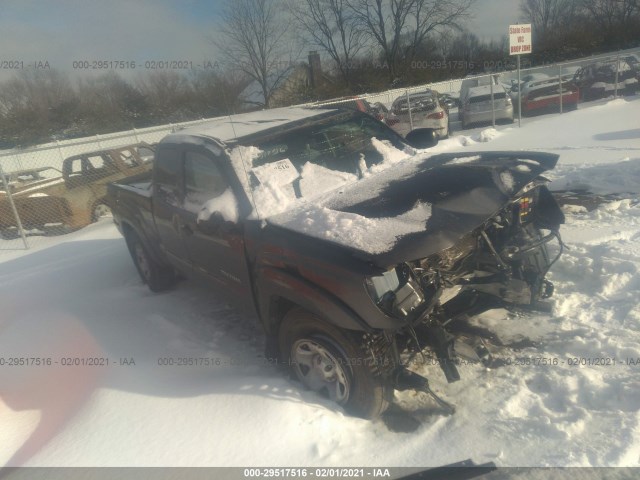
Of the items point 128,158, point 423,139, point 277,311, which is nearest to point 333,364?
point 277,311

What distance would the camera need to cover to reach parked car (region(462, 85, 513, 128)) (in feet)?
48.1

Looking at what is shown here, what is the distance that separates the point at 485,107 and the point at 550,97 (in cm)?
246

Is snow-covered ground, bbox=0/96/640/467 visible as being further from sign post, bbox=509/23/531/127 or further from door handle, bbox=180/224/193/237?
sign post, bbox=509/23/531/127

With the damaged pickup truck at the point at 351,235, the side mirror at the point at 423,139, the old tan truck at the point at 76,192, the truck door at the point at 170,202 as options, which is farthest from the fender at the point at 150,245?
the old tan truck at the point at 76,192

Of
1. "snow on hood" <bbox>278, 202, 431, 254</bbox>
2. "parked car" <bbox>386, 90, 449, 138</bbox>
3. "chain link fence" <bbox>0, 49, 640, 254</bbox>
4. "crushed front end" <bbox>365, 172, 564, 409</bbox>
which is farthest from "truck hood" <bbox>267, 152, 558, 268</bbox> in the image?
"parked car" <bbox>386, 90, 449, 138</bbox>

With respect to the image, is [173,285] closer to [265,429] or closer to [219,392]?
[219,392]

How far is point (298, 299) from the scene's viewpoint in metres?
2.81

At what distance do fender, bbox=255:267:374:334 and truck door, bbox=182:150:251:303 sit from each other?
0.27 metres

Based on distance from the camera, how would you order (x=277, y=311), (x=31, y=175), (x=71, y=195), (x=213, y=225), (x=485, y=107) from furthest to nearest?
1. (x=485, y=107)
2. (x=31, y=175)
3. (x=71, y=195)
4. (x=213, y=225)
5. (x=277, y=311)

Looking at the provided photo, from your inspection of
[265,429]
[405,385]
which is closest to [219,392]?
[265,429]

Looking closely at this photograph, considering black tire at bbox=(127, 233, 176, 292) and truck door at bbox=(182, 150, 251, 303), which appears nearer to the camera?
truck door at bbox=(182, 150, 251, 303)

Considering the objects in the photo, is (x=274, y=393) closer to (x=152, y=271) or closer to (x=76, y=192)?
(x=152, y=271)

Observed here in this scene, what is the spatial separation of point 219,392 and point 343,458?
37.5 inches

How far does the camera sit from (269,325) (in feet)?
10.7
